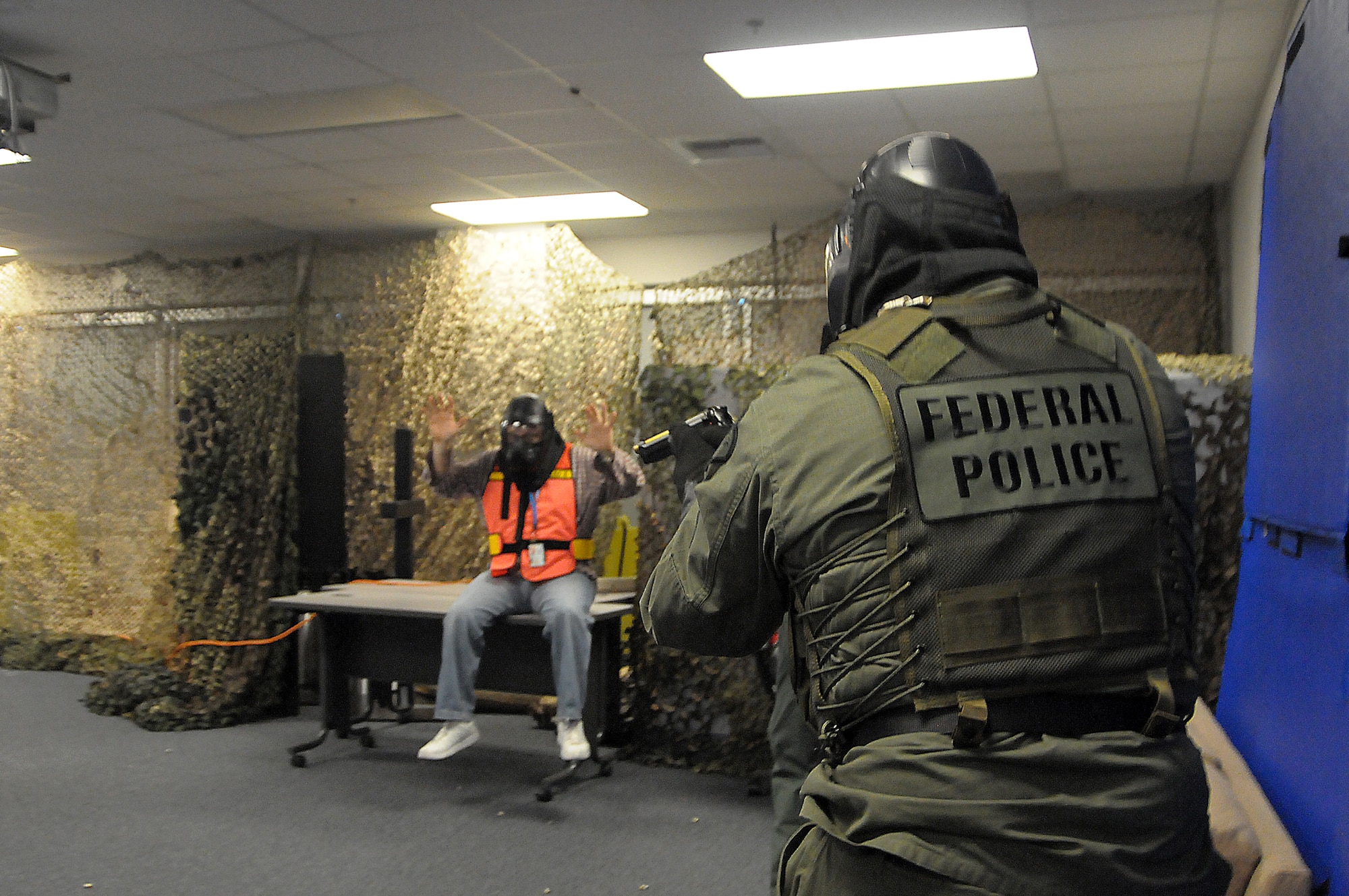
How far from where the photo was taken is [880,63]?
4.06 metres

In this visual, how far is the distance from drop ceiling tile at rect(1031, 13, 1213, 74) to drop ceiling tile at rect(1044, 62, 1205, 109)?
0.23 ft

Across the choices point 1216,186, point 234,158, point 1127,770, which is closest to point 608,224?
point 234,158

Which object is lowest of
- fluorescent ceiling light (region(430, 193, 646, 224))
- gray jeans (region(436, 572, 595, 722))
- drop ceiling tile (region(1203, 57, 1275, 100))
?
gray jeans (region(436, 572, 595, 722))

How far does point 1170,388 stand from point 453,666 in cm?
335

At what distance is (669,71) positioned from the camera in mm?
4125

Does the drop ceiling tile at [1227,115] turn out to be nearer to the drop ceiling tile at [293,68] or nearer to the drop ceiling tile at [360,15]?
the drop ceiling tile at [360,15]

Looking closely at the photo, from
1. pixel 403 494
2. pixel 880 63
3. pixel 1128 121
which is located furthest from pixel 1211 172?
pixel 403 494

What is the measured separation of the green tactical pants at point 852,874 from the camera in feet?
3.62

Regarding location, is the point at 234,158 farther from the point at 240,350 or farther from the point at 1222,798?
the point at 1222,798

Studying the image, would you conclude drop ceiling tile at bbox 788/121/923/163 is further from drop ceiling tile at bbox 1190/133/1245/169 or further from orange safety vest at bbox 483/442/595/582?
orange safety vest at bbox 483/442/595/582

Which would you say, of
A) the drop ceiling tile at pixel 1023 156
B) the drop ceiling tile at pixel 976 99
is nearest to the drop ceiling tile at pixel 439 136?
the drop ceiling tile at pixel 976 99

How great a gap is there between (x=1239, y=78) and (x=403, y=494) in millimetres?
3856

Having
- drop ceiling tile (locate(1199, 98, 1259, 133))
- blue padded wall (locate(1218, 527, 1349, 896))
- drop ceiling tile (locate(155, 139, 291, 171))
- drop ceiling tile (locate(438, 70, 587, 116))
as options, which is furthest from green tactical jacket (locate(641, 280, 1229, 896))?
drop ceiling tile (locate(155, 139, 291, 171))

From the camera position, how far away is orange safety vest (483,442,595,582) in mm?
4375
